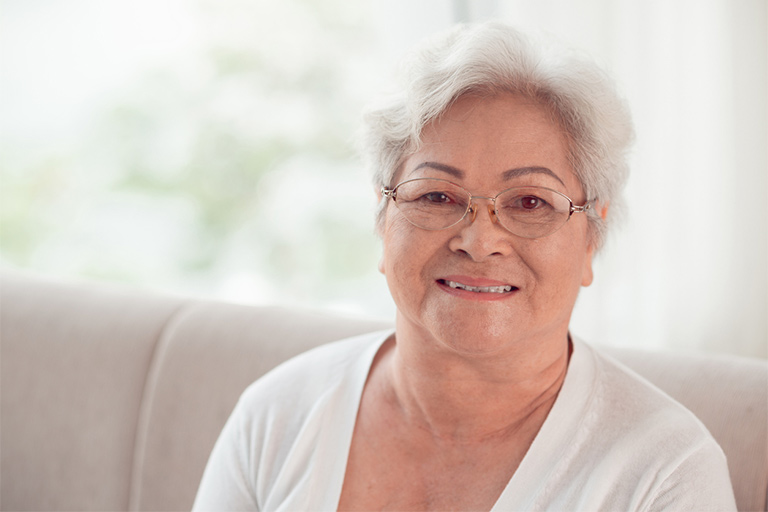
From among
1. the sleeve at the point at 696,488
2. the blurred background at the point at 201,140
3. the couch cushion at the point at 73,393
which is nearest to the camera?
the sleeve at the point at 696,488

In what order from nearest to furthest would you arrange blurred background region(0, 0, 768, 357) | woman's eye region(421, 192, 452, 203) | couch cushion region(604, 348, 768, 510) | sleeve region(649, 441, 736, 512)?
1. sleeve region(649, 441, 736, 512)
2. woman's eye region(421, 192, 452, 203)
3. couch cushion region(604, 348, 768, 510)
4. blurred background region(0, 0, 768, 357)

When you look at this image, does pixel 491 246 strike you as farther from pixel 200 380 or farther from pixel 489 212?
pixel 200 380

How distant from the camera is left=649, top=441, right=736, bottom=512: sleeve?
104cm

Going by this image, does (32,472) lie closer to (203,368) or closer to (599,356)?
(203,368)

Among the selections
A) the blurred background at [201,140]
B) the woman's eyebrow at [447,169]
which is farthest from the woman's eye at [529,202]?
the blurred background at [201,140]

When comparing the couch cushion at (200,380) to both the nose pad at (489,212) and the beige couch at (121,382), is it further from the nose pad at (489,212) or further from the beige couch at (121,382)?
the nose pad at (489,212)

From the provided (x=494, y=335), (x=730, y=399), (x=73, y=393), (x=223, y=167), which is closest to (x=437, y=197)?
(x=494, y=335)

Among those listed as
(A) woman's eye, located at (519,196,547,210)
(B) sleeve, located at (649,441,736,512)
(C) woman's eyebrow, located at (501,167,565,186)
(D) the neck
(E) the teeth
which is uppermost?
(C) woman's eyebrow, located at (501,167,565,186)

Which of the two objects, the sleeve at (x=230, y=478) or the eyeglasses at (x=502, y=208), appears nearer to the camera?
the eyeglasses at (x=502, y=208)

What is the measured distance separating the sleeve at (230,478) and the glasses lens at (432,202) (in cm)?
55

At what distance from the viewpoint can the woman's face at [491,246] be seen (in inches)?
43.5

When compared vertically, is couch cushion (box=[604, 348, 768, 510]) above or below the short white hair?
below

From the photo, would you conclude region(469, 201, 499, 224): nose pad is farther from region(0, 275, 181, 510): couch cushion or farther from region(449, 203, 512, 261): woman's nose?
region(0, 275, 181, 510): couch cushion

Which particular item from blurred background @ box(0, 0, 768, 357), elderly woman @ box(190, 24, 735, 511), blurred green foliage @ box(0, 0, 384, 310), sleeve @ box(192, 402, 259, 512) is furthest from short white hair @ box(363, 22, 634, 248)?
blurred green foliage @ box(0, 0, 384, 310)
